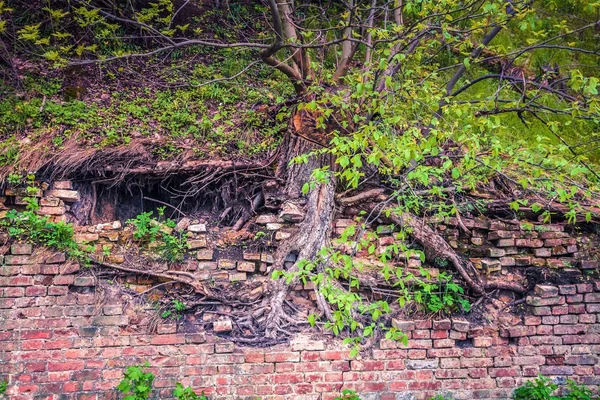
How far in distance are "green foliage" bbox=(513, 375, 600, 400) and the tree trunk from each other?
6.80 feet

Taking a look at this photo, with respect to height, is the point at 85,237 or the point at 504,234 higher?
the point at 504,234

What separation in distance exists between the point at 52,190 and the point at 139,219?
776 millimetres

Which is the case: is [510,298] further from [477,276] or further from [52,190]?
[52,190]

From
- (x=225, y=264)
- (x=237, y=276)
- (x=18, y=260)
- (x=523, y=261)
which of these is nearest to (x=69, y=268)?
(x=18, y=260)

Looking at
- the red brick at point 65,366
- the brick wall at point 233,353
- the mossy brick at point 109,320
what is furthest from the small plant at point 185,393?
the red brick at point 65,366

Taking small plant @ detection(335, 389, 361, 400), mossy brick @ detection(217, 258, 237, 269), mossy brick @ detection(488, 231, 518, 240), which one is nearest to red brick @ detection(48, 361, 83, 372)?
mossy brick @ detection(217, 258, 237, 269)

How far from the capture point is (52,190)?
4.10 metres

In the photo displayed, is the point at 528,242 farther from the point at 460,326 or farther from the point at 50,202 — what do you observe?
the point at 50,202

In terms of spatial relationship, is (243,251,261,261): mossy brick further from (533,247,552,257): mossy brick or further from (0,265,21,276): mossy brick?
(533,247,552,257): mossy brick

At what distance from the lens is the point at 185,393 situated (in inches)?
147

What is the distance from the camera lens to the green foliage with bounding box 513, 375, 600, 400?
4012mm

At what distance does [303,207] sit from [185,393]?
181cm

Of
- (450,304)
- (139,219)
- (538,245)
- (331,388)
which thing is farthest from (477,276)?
(139,219)

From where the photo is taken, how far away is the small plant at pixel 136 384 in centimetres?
363
